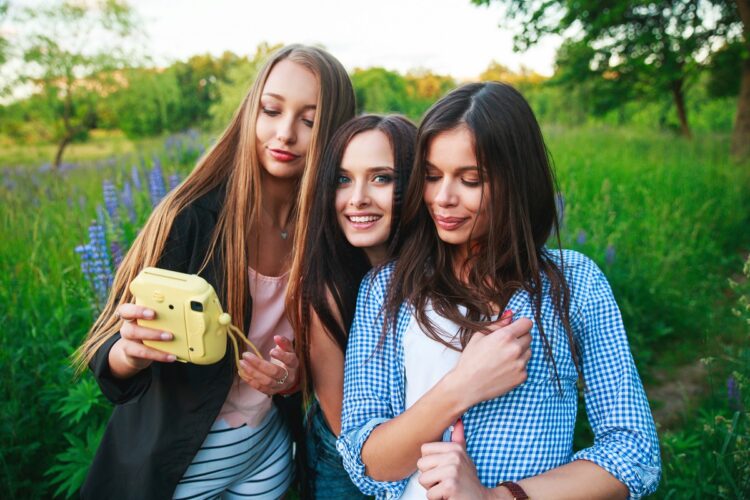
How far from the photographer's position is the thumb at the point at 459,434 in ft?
4.04

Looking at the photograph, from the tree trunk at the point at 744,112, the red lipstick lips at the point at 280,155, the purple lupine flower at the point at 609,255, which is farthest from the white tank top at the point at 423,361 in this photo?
the tree trunk at the point at 744,112

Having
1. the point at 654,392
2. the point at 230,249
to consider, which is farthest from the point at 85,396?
the point at 654,392

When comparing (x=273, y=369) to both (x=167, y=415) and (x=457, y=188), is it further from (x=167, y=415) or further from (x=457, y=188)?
(x=457, y=188)

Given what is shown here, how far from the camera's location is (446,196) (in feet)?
4.58

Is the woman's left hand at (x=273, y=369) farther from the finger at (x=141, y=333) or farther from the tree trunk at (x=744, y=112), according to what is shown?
the tree trunk at (x=744, y=112)

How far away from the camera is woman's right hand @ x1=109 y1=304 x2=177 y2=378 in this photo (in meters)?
1.27

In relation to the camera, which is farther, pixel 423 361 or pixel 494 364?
pixel 423 361

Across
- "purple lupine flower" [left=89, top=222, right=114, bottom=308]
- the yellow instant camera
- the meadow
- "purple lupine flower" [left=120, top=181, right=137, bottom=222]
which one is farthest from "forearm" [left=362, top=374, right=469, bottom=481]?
"purple lupine flower" [left=120, top=181, right=137, bottom=222]

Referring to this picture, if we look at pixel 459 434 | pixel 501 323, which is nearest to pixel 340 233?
pixel 501 323

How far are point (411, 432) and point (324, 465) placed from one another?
826mm

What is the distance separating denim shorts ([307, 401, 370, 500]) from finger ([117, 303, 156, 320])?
86 cm

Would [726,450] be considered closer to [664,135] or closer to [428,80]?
[664,135]

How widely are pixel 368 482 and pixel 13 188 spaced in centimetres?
460

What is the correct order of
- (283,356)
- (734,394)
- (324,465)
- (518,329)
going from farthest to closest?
(734,394)
(324,465)
(283,356)
(518,329)
